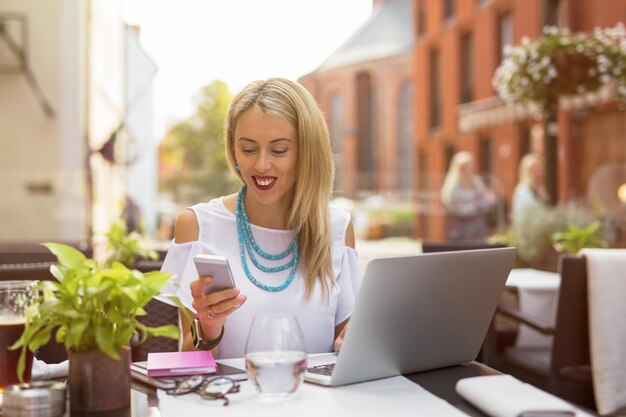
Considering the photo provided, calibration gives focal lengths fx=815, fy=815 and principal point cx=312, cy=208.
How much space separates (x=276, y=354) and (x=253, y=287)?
761mm

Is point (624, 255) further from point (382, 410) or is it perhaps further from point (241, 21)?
point (241, 21)

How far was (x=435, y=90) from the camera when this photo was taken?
18.6 metres

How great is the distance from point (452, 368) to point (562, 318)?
1.87m

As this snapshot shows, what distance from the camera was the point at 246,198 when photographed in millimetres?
2236

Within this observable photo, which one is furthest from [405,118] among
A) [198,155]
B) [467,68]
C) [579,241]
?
[579,241]

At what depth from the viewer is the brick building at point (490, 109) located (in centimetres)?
952

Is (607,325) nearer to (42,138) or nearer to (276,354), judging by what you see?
(276,354)

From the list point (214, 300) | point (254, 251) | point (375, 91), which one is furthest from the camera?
point (375, 91)

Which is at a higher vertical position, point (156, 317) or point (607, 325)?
point (156, 317)

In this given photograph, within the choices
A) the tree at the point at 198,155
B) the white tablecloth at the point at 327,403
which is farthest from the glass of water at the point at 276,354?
the tree at the point at 198,155

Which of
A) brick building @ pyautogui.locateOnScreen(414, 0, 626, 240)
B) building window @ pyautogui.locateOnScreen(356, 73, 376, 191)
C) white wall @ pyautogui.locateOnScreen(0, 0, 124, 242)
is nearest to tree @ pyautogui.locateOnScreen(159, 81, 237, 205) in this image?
white wall @ pyautogui.locateOnScreen(0, 0, 124, 242)

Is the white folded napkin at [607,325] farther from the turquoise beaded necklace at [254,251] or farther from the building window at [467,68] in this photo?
the building window at [467,68]

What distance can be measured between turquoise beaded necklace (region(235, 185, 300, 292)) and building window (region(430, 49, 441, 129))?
1653 cm

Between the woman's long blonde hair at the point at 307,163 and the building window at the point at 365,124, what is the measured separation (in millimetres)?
31856
